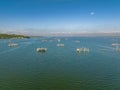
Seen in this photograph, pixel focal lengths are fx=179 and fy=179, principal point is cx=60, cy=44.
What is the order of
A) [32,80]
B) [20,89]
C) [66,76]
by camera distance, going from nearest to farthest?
[20,89] < [32,80] < [66,76]

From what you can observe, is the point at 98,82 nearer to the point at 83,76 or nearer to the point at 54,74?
the point at 83,76

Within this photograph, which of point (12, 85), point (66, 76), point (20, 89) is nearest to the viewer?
point (20, 89)

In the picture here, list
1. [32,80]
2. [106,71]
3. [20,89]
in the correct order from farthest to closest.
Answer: [106,71], [32,80], [20,89]

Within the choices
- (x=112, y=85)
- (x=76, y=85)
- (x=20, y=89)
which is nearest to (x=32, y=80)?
(x=20, y=89)

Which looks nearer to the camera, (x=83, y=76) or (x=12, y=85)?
(x=12, y=85)

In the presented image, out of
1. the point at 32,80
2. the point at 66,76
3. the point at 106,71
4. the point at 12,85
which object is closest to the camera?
the point at 12,85

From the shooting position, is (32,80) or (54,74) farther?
(54,74)

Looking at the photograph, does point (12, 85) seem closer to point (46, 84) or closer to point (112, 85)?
point (46, 84)

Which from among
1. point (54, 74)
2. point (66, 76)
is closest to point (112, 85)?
point (66, 76)

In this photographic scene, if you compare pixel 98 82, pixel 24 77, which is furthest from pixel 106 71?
pixel 24 77
